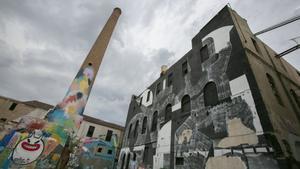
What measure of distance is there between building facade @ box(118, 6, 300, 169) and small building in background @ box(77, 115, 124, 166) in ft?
34.8

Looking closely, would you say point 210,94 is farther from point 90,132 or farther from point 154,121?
point 90,132

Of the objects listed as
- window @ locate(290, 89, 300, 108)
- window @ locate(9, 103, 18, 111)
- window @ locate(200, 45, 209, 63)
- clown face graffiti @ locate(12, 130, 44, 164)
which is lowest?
clown face graffiti @ locate(12, 130, 44, 164)

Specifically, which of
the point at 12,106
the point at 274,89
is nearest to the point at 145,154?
the point at 274,89

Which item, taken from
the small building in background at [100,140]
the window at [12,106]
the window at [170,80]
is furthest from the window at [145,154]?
the window at [12,106]

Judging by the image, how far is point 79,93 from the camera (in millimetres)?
10438

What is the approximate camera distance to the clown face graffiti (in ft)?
25.4

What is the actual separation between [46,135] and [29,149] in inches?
40.9

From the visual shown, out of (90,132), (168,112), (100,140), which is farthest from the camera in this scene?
(90,132)

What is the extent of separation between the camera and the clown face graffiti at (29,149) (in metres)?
7.73

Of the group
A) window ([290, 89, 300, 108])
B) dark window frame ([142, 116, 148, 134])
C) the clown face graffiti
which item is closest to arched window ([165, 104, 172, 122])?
dark window frame ([142, 116, 148, 134])

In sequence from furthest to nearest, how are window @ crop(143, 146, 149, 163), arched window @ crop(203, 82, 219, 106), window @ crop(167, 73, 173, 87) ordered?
window @ crop(167, 73, 173, 87)
window @ crop(143, 146, 149, 163)
arched window @ crop(203, 82, 219, 106)

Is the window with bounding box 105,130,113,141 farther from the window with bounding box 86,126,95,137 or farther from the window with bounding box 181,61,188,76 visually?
the window with bounding box 181,61,188,76

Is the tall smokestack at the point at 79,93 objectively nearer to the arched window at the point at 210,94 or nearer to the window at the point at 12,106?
the arched window at the point at 210,94

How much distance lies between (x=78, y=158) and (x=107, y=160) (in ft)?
14.3
